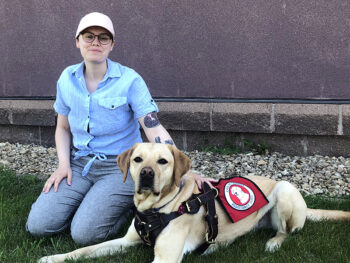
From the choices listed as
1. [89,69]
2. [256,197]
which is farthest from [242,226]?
[89,69]

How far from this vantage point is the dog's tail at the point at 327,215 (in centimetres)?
337

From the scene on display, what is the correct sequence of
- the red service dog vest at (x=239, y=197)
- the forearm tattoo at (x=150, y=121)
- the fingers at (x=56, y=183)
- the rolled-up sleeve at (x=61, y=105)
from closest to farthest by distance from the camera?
the red service dog vest at (x=239, y=197) < the forearm tattoo at (x=150, y=121) < the fingers at (x=56, y=183) < the rolled-up sleeve at (x=61, y=105)

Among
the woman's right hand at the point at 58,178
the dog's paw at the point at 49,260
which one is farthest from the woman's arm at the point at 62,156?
the dog's paw at the point at 49,260

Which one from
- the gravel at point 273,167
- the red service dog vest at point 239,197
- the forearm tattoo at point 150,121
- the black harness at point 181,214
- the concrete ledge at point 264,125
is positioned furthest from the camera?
the concrete ledge at point 264,125

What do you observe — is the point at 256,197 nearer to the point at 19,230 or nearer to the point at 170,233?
the point at 170,233

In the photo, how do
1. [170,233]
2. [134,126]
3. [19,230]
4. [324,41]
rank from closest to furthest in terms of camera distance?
1. [170,233]
2. [19,230]
3. [134,126]
4. [324,41]

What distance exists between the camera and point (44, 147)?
268 inches

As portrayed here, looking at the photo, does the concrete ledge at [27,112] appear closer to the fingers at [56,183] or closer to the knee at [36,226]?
the fingers at [56,183]

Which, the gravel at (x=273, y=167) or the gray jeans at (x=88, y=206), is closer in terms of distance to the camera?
the gray jeans at (x=88, y=206)

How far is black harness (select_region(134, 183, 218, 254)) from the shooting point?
9.29 ft

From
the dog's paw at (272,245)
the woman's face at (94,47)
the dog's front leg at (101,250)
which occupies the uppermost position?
the woman's face at (94,47)

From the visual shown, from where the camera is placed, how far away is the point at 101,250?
303cm

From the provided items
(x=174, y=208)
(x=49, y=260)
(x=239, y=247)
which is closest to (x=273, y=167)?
(x=239, y=247)

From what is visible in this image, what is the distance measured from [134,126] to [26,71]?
4.11 meters
